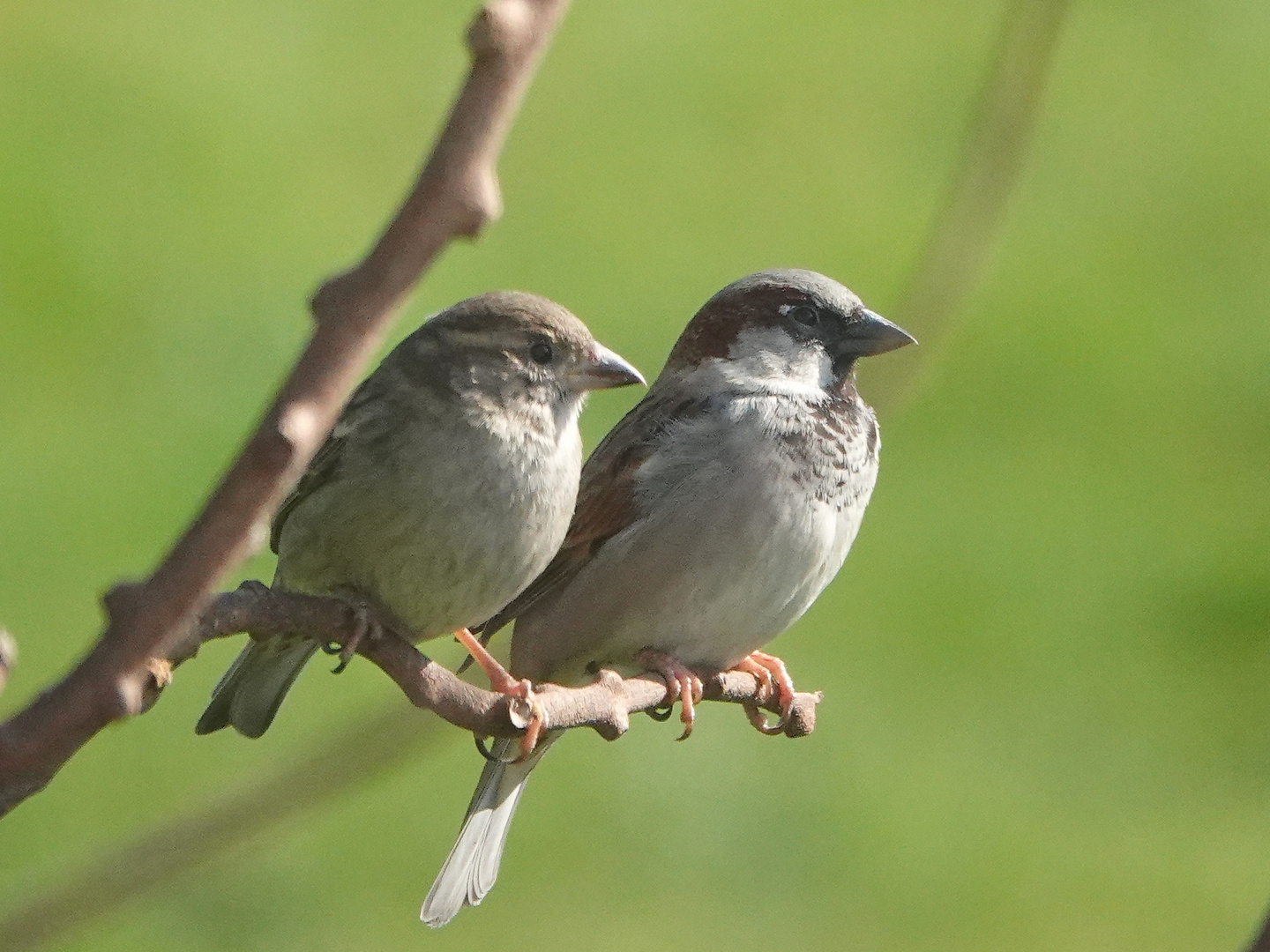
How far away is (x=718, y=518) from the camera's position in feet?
9.12

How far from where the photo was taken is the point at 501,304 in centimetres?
236

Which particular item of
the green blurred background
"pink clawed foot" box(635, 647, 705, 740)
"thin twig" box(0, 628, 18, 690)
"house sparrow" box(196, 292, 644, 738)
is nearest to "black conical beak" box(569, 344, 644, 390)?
"house sparrow" box(196, 292, 644, 738)

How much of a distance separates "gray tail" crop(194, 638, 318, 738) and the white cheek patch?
3.00 ft

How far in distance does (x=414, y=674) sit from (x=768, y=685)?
52.7 inches

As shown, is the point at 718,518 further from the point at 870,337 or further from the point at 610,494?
the point at 870,337

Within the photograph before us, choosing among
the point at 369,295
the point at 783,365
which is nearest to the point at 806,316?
the point at 783,365

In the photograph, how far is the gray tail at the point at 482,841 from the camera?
2.66 m

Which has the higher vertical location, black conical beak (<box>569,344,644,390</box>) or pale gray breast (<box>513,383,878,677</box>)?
black conical beak (<box>569,344,644,390</box>)

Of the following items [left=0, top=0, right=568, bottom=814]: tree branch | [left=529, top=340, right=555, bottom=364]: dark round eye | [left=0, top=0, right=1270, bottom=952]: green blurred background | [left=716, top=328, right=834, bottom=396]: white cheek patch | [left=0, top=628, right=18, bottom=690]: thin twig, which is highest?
[left=0, top=0, right=568, bottom=814]: tree branch

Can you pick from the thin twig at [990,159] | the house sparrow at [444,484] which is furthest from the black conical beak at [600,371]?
the thin twig at [990,159]

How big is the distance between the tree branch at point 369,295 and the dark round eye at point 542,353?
1785 mm

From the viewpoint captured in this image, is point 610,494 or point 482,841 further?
point 610,494

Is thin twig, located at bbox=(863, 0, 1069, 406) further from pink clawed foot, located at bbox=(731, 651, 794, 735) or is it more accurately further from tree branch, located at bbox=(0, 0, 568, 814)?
pink clawed foot, located at bbox=(731, 651, 794, 735)

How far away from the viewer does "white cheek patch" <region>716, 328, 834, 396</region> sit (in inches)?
114
